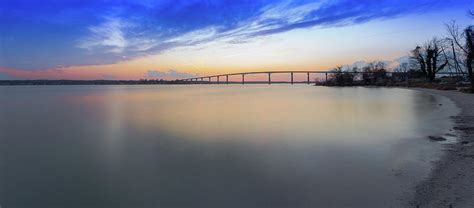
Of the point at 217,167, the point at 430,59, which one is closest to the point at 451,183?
the point at 217,167

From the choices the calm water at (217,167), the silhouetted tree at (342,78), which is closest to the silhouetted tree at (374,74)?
the silhouetted tree at (342,78)

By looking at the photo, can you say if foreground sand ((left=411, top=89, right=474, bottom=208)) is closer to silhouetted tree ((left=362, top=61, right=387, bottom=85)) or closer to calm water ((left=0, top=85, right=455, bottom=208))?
calm water ((left=0, top=85, right=455, bottom=208))

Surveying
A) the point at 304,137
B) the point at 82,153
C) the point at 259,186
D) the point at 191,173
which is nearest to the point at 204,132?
the point at 304,137

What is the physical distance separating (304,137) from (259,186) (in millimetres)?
6247

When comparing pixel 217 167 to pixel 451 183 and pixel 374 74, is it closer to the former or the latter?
pixel 451 183

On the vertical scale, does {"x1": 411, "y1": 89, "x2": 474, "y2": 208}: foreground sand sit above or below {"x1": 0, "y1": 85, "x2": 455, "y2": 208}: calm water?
above

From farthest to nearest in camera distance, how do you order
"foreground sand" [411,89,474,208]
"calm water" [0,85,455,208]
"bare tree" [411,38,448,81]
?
"bare tree" [411,38,448,81]
"calm water" [0,85,455,208]
"foreground sand" [411,89,474,208]

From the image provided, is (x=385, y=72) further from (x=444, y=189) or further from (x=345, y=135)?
(x=444, y=189)

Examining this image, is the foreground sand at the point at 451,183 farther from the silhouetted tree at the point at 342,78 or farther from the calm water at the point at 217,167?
the silhouetted tree at the point at 342,78

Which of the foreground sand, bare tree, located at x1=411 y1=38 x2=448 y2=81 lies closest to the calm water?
the foreground sand

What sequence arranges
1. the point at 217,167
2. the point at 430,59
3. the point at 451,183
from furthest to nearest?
the point at 430,59, the point at 217,167, the point at 451,183

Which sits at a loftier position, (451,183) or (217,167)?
(451,183)

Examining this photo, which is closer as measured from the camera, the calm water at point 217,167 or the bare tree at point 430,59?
the calm water at point 217,167

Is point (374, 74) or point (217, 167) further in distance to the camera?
point (374, 74)
